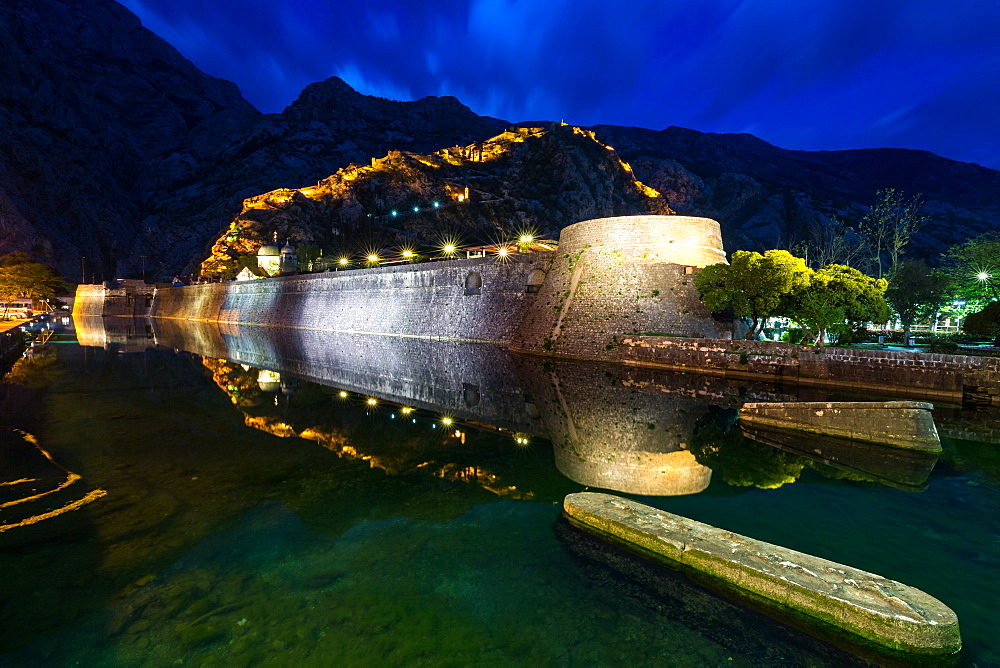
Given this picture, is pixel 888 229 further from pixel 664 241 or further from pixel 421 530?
pixel 421 530

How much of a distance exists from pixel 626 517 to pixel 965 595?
3.01 meters

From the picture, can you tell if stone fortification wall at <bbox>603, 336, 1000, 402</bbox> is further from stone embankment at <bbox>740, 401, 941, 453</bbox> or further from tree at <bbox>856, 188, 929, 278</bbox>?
tree at <bbox>856, 188, 929, 278</bbox>

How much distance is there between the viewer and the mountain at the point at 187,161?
86688mm

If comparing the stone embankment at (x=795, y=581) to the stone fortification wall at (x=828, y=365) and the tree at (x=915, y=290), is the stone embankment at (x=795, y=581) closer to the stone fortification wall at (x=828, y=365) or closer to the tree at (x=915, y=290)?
the stone fortification wall at (x=828, y=365)

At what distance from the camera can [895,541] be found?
499cm

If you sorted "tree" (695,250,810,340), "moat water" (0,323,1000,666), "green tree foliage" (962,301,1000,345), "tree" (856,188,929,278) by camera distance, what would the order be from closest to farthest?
"moat water" (0,323,1000,666)
"green tree foliage" (962,301,1000,345)
"tree" (695,250,810,340)
"tree" (856,188,929,278)

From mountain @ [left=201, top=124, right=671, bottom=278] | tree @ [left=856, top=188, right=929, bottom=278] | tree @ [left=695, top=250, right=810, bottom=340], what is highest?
mountain @ [left=201, top=124, right=671, bottom=278]

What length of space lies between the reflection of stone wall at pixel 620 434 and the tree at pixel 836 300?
9701 mm

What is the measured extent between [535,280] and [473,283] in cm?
470

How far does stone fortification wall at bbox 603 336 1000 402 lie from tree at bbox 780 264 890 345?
2.59m

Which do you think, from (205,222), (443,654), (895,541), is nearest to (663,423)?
(895,541)

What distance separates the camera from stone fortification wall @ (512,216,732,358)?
22016mm

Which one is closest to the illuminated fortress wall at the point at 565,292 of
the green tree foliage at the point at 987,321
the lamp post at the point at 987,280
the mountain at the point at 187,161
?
the green tree foliage at the point at 987,321

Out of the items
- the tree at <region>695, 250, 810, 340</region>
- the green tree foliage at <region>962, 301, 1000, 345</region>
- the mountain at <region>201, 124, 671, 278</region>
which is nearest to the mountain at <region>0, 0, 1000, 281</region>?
the mountain at <region>201, 124, 671, 278</region>
